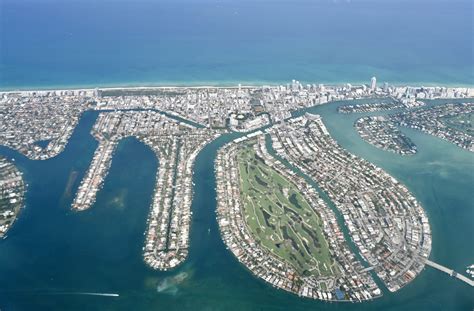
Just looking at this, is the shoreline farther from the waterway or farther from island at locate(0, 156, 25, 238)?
island at locate(0, 156, 25, 238)

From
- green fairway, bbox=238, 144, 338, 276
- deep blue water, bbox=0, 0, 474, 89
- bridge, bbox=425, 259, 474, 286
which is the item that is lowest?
bridge, bbox=425, 259, 474, 286

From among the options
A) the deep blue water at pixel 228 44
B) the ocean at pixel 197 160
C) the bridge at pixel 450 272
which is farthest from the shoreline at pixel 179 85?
the bridge at pixel 450 272

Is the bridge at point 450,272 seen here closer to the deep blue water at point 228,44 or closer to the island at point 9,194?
the island at point 9,194

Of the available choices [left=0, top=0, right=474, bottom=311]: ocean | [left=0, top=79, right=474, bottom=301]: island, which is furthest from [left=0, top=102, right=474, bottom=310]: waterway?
[left=0, top=79, right=474, bottom=301]: island

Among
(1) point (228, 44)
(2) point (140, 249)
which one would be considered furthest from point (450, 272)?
(1) point (228, 44)

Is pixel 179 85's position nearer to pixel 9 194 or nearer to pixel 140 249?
pixel 9 194

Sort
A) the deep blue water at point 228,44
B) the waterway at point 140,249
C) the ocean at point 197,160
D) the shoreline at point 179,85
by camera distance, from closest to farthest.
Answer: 1. the waterway at point 140,249
2. the ocean at point 197,160
3. the shoreline at point 179,85
4. the deep blue water at point 228,44
